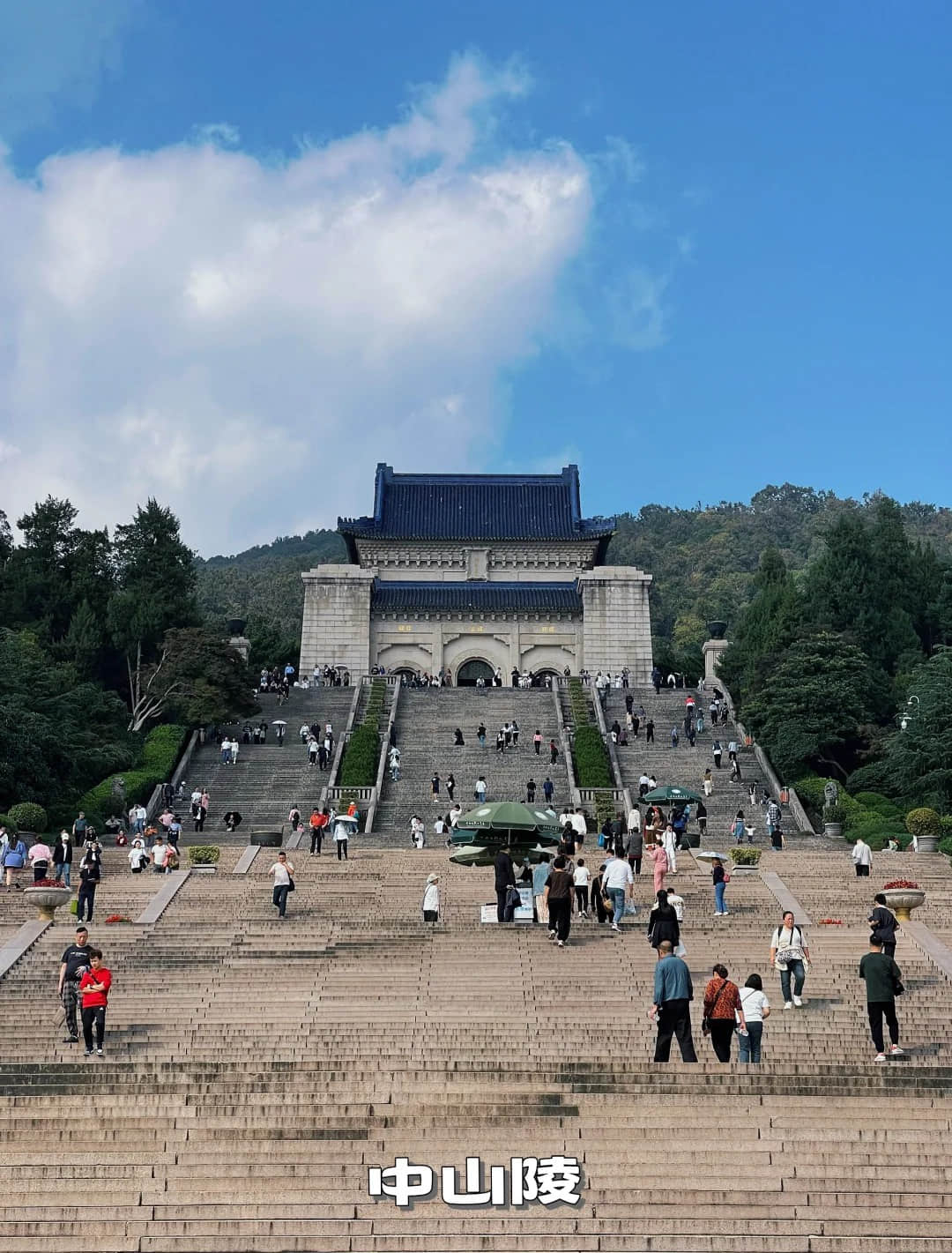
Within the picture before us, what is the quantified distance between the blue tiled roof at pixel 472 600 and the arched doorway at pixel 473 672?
6.61 feet

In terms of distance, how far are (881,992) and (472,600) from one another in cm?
4719

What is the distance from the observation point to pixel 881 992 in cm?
1409

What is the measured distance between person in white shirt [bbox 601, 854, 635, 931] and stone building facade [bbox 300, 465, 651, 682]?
39.0 m

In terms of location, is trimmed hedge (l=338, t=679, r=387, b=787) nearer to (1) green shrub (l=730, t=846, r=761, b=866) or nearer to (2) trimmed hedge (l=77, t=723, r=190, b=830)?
(2) trimmed hedge (l=77, t=723, r=190, b=830)

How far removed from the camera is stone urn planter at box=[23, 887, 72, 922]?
20572 mm

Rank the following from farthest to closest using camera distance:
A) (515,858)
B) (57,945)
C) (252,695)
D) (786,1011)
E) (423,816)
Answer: (252,695), (423,816), (515,858), (57,945), (786,1011)

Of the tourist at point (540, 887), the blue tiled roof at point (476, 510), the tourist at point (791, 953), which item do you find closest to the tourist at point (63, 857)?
the tourist at point (540, 887)

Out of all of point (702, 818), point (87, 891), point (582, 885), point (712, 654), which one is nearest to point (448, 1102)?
point (582, 885)

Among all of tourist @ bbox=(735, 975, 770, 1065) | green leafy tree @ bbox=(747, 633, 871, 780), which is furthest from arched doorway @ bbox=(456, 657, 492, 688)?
tourist @ bbox=(735, 975, 770, 1065)

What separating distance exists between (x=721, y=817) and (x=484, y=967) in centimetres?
1953

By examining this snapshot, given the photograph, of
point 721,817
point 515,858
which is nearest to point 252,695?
point 721,817

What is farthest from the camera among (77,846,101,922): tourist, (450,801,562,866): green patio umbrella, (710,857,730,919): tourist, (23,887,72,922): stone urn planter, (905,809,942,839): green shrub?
(905,809,942,839): green shrub

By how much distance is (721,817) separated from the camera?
36.9 meters

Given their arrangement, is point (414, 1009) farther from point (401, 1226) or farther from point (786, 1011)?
point (401, 1226)
